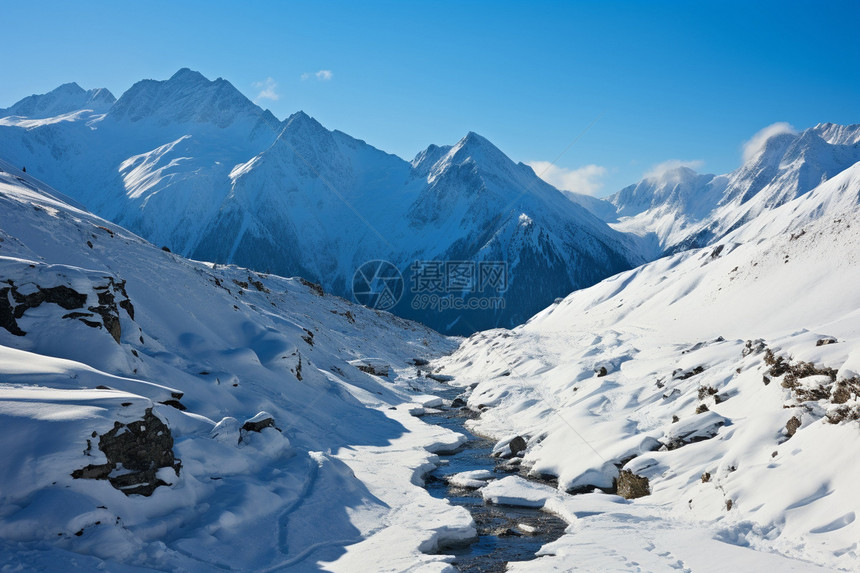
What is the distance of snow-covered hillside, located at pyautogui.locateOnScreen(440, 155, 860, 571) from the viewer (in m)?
15.3

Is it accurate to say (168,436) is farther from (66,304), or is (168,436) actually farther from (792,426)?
(792,426)

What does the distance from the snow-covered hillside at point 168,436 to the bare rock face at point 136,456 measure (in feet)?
0.14

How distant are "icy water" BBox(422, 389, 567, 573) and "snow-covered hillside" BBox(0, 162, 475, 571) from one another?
36.5 inches

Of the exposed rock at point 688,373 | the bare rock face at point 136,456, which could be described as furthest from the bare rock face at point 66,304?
the exposed rock at point 688,373

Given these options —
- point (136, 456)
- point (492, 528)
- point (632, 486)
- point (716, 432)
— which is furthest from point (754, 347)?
point (136, 456)

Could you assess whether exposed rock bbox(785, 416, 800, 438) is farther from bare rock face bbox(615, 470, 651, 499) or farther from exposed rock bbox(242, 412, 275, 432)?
exposed rock bbox(242, 412, 275, 432)

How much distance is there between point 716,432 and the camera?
2252cm

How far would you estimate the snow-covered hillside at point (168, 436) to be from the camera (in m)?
12.6

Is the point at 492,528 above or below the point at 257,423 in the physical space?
below

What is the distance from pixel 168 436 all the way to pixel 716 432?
20715 millimetres

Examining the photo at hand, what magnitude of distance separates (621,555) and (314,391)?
82.0ft

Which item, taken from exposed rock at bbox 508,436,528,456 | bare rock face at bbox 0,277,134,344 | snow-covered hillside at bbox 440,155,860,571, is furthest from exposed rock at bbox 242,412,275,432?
exposed rock at bbox 508,436,528,456

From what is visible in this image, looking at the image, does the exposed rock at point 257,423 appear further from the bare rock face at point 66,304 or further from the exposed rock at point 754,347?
the exposed rock at point 754,347

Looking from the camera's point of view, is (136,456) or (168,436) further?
(168,436)
